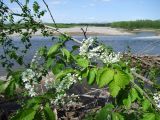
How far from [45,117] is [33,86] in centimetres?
46

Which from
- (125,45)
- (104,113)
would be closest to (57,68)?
(104,113)

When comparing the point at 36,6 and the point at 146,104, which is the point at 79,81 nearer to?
the point at 146,104

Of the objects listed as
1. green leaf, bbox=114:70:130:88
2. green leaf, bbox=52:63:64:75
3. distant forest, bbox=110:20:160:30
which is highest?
green leaf, bbox=114:70:130:88

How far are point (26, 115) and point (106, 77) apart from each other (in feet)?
1.65

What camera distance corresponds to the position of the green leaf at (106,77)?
2182 millimetres

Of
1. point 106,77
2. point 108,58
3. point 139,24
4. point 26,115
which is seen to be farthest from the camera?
point 139,24

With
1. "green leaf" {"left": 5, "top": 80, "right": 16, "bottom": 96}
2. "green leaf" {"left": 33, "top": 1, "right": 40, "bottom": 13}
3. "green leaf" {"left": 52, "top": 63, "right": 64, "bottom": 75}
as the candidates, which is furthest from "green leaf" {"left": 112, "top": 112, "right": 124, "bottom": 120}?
"green leaf" {"left": 33, "top": 1, "right": 40, "bottom": 13}

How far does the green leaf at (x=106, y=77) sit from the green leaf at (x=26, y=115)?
16.3 inches

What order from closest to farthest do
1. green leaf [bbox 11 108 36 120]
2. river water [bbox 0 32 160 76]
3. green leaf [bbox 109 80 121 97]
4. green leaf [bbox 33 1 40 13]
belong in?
green leaf [bbox 11 108 36 120], green leaf [bbox 109 80 121 97], green leaf [bbox 33 1 40 13], river water [bbox 0 32 160 76]

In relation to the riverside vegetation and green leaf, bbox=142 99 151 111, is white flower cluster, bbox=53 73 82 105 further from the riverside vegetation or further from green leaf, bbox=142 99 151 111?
green leaf, bbox=142 99 151 111

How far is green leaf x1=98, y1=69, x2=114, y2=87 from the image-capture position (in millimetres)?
2182

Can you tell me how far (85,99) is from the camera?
772 centimetres

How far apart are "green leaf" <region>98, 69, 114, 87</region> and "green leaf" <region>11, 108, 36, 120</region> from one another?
1.35 ft

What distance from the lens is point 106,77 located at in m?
2.21
